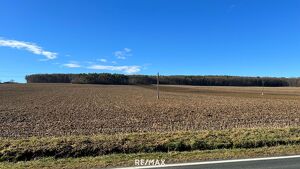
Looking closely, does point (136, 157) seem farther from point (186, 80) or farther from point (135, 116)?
point (186, 80)

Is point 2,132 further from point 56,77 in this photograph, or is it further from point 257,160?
point 56,77

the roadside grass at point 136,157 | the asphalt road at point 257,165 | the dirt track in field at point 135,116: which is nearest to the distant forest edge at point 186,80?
the dirt track in field at point 135,116

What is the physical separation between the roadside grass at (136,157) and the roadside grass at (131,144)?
51 centimetres

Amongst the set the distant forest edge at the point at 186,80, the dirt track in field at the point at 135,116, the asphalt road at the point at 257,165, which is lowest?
the dirt track in field at the point at 135,116

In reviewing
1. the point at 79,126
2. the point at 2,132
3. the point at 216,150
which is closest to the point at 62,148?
the point at 216,150

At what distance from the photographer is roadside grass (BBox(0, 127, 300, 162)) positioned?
30.8 feet

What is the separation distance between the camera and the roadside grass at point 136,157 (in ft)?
26.2

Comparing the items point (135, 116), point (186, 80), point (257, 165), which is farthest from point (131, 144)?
point (186, 80)

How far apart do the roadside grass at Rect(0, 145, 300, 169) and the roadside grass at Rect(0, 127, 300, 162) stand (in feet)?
1.67

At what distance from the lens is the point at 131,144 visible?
33.2 feet

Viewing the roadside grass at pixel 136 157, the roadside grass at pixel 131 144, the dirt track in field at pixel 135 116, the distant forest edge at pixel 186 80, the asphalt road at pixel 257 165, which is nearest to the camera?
the asphalt road at pixel 257 165

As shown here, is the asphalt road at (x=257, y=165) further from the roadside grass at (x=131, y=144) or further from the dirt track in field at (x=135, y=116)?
the dirt track in field at (x=135, y=116)

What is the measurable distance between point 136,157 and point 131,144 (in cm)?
129

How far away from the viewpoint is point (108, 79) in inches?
6713
